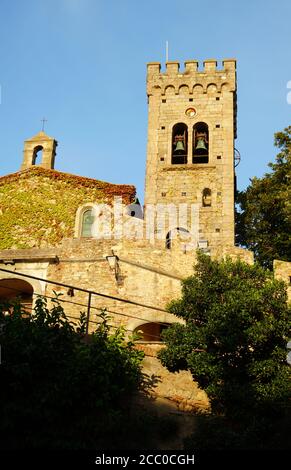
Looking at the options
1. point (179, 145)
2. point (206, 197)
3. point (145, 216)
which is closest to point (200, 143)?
point (179, 145)

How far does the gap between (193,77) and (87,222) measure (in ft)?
32.8

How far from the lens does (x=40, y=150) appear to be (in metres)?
29.8

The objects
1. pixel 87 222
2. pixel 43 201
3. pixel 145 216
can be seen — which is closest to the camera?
pixel 87 222

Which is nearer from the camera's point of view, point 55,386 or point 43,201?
point 55,386

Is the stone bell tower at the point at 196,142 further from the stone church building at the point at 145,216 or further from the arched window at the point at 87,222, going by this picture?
the arched window at the point at 87,222

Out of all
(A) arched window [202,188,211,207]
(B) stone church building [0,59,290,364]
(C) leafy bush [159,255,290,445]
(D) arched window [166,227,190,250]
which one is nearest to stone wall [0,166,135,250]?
(B) stone church building [0,59,290,364]

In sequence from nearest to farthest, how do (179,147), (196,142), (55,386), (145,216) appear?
(55,386), (145,216), (179,147), (196,142)

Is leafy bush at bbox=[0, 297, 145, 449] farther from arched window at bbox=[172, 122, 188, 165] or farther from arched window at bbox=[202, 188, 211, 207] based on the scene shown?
arched window at bbox=[172, 122, 188, 165]

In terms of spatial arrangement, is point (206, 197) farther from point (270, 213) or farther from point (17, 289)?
point (17, 289)

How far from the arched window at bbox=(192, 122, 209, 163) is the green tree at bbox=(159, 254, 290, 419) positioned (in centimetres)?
1414

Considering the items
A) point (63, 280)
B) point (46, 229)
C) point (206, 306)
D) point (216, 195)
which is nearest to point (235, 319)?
point (206, 306)

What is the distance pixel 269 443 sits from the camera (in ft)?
44.0

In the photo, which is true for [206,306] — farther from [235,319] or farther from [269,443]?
[269,443]

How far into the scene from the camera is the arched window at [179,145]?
100 ft
